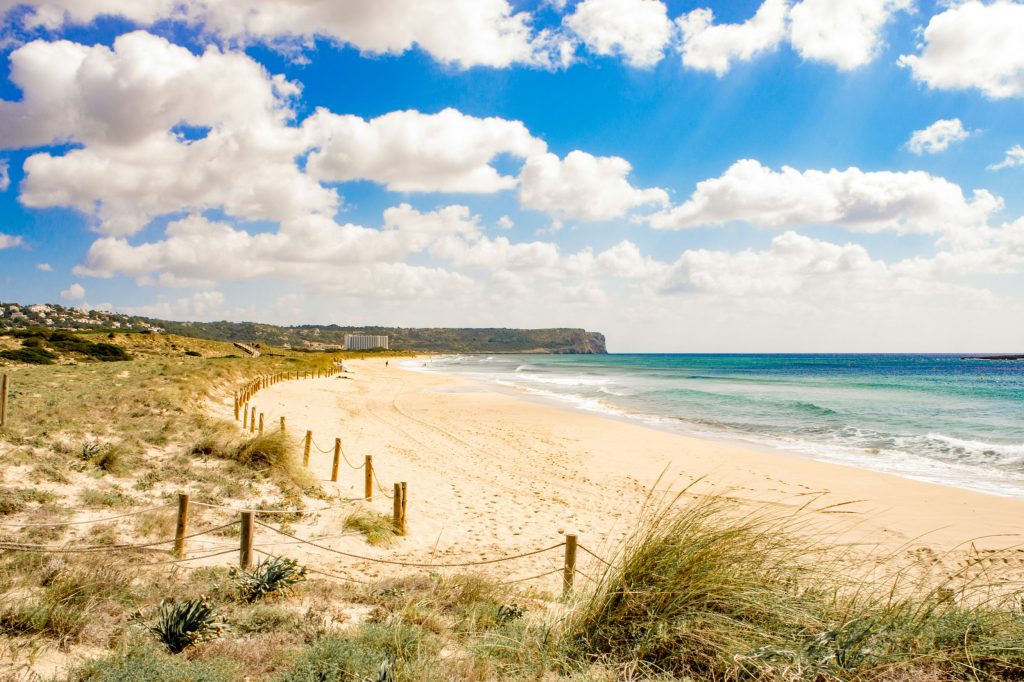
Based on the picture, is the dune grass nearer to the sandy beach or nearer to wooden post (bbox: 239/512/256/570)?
the sandy beach

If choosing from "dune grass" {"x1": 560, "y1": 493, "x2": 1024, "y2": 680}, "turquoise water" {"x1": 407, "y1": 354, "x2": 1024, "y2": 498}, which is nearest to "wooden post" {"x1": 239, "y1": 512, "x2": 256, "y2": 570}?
"dune grass" {"x1": 560, "y1": 493, "x2": 1024, "y2": 680}

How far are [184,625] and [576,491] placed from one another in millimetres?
9508

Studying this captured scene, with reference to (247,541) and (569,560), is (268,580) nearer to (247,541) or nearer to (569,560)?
(247,541)

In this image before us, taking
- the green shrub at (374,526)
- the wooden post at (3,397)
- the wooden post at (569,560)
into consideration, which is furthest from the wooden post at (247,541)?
the wooden post at (3,397)

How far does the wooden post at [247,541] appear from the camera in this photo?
6527 mm

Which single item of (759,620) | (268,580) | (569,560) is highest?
(759,620)

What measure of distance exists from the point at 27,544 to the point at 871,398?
135 ft

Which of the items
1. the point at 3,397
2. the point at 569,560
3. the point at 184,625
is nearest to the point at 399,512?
the point at 569,560

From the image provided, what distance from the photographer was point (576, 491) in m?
12.9

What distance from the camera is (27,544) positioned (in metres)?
6.40

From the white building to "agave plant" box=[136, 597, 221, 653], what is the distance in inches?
6004

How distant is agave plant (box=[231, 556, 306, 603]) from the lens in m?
5.61

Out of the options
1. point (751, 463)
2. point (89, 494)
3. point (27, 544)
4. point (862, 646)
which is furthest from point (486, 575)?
point (751, 463)

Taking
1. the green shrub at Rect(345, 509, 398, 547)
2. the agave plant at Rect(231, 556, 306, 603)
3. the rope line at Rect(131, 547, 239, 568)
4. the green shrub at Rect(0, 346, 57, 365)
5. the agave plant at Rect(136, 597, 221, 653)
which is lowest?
the green shrub at Rect(345, 509, 398, 547)
